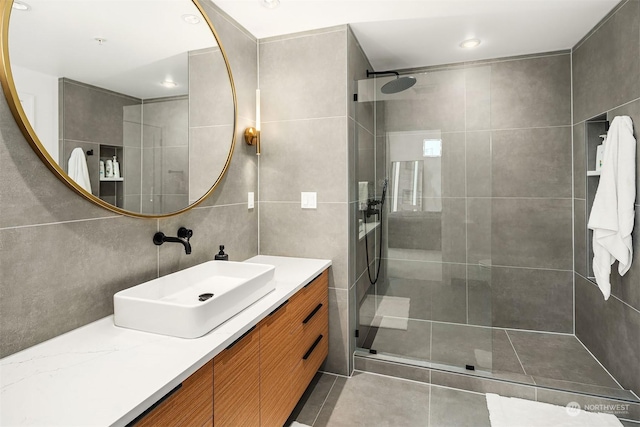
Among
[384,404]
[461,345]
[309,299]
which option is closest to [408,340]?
[461,345]

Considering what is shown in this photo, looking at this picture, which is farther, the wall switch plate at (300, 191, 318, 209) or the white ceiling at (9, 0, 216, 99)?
the wall switch plate at (300, 191, 318, 209)

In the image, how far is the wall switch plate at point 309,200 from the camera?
7.65 ft

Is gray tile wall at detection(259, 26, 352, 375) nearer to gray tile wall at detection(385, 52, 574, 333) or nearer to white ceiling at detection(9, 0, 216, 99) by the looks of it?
white ceiling at detection(9, 0, 216, 99)

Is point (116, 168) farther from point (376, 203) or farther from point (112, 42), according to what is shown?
point (376, 203)

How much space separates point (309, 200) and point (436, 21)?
1.48 meters

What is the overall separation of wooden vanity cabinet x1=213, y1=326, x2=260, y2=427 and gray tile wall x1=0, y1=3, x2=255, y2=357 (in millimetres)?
607

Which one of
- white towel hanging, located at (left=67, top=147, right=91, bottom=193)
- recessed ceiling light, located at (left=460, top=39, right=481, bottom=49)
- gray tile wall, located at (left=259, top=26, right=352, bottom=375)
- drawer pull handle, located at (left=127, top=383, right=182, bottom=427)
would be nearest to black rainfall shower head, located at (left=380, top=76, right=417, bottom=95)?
gray tile wall, located at (left=259, top=26, right=352, bottom=375)

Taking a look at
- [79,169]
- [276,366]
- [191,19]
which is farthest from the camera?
[191,19]

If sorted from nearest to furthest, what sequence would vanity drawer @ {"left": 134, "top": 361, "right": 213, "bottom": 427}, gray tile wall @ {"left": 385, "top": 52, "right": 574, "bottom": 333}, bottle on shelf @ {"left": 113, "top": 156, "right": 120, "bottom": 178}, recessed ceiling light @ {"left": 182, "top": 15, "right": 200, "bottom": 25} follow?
1. vanity drawer @ {"left": 134, "top": 361, "right": 213, "bottom": 427}
2. bottle on shelf @ {"left": 113, "top": 156, "right": 120, "bottom": 178}
3. recessed ceiling light @ {"left": 182, "top": 15, "right": 200, "bottom": 25}
4. gray tile wall @ {"left": 385, "top": 52, "right": 574, "bottom": 333}

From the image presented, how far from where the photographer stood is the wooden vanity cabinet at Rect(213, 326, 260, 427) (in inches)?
44.2

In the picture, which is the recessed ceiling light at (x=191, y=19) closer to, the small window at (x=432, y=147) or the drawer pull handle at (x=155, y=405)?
the small window at (x=432, y=147)

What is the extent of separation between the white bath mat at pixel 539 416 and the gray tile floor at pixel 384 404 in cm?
7

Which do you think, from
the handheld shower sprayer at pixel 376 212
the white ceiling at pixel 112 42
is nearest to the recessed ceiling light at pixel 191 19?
the white ceiling at pixel 112 42

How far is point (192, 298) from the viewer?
1.55 meters
